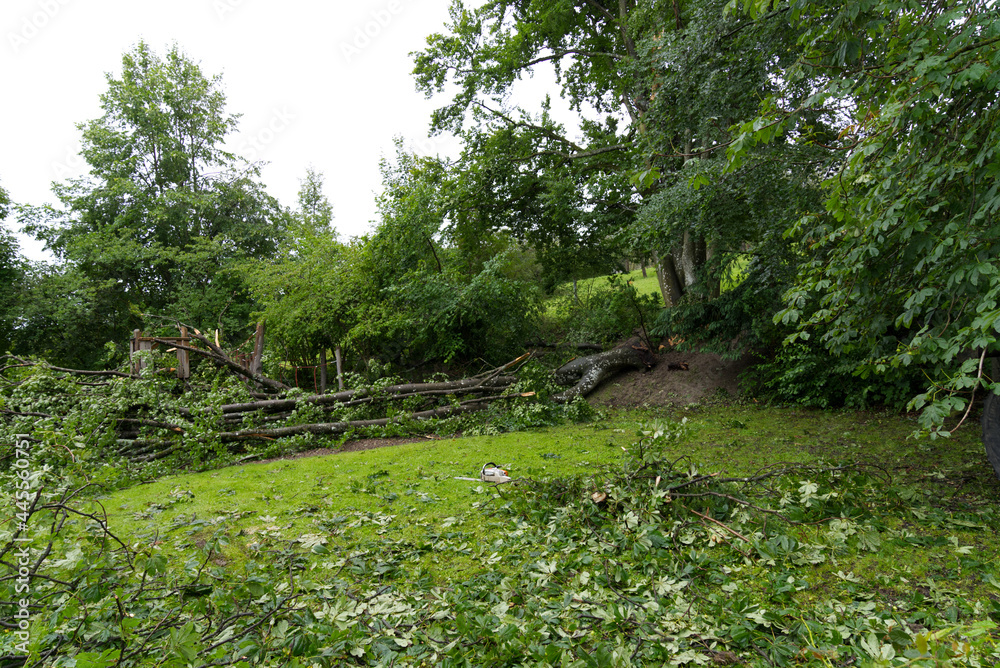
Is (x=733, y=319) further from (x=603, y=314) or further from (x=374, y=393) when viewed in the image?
(x=374, y=393)

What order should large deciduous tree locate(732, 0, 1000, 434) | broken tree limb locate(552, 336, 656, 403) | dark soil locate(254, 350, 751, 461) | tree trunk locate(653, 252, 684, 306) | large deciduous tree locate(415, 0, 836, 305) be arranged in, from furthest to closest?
tree trunk locate(653, 252, 684, 306) < broken tree limb locate(552, 336, 656, 403) < dark soil locate(254, 350, 751, 461) < large deciduous tree locate(415, 0, 836, 305) < large deciduous tree locate(732, 0, 1000, 434)

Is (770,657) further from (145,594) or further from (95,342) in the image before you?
(95,342)

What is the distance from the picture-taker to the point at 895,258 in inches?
123

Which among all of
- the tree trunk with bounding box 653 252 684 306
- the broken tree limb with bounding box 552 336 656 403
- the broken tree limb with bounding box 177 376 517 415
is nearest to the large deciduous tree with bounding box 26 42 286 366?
the broken tree limb with bounding box 177 376 517 415

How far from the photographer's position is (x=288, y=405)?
811 cm

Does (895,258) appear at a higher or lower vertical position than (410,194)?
lower

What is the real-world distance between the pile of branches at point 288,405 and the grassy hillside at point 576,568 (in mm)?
2002

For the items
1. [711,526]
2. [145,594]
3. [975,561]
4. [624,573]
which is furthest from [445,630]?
[975,561]

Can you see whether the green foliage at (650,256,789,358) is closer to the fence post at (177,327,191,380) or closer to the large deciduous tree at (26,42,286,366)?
the fence post at (177,327,191,380)

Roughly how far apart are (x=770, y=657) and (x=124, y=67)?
30.1 metres

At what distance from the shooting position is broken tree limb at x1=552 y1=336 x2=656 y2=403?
10.2 meters

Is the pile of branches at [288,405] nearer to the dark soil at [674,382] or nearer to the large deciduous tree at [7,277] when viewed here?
the dark soil at [674,382]

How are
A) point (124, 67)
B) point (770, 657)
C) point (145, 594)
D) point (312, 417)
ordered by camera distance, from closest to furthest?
point (770, 657), point (145, 594), point (312, 417), point (124, 67)

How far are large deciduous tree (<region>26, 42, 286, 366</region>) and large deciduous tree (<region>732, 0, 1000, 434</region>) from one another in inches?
721
